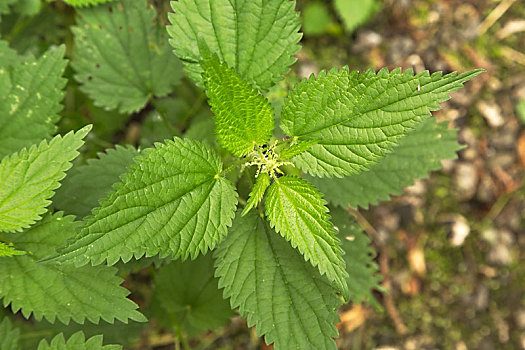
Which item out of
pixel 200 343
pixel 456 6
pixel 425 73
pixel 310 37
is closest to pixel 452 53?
pixel 456 6

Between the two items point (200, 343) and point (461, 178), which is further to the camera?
point (461, 178)

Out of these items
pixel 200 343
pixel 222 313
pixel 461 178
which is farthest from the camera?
pixel 461 178

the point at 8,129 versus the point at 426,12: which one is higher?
the point at 426,12

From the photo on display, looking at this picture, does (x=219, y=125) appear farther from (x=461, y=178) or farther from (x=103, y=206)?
(x=461, y=178)

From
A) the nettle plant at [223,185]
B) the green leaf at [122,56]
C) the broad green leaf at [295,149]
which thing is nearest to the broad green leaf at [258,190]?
the nettle plant at [223,185]

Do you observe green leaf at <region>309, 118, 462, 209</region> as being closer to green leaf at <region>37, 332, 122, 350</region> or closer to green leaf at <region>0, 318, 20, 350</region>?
green leaf at <region>37, 332, 122, 350</region>

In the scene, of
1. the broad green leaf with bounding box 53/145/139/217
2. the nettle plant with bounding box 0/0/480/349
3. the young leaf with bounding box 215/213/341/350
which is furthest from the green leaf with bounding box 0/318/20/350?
the young leaf with bounding box 215/213/341/350

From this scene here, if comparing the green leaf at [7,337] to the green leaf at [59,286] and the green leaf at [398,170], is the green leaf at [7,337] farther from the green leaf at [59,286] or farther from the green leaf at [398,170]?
the green leaf at [398,170]
